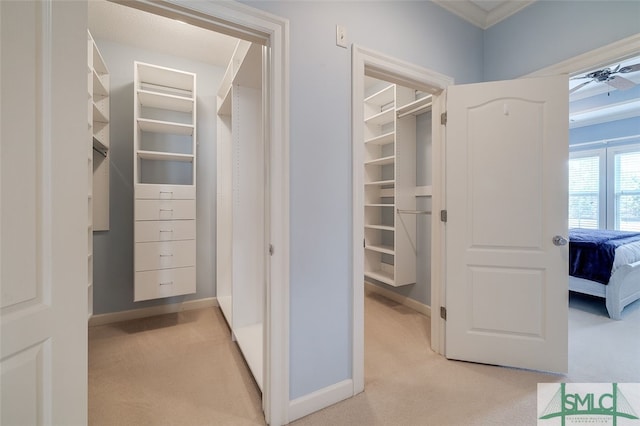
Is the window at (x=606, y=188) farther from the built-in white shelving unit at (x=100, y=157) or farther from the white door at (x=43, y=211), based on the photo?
the built-in white shelving unit at (x=100, y=157)

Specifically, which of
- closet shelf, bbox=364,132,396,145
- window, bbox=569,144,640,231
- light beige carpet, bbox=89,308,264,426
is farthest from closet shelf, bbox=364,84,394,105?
window, bbox=569,144,640,231

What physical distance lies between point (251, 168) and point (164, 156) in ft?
3.32

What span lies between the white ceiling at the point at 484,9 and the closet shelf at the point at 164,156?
2493 mm

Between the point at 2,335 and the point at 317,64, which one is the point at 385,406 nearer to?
the point at 2,335

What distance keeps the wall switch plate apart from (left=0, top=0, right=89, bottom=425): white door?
3.81ft

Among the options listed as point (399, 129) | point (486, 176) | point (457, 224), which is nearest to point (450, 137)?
point (486, 176)

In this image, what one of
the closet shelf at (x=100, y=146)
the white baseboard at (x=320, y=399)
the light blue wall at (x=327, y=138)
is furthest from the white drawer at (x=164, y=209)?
the white baseboard at (x=320, y=399)

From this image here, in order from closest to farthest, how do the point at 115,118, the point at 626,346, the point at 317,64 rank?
the point at 317,64 < the point at 626,346 < the point at 115,118

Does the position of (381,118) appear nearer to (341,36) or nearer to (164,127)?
(341,36)

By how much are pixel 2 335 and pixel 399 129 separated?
3.02m

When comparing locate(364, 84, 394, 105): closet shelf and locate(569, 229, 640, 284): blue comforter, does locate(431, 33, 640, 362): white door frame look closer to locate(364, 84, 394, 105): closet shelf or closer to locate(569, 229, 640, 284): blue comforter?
locate(364, 84, 394, 105): closet shelf

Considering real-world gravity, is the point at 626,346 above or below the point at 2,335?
below

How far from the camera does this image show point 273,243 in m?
1.39

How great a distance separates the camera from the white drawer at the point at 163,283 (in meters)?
2.41
